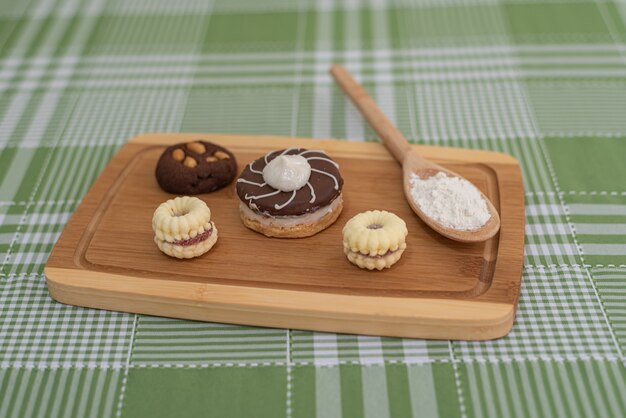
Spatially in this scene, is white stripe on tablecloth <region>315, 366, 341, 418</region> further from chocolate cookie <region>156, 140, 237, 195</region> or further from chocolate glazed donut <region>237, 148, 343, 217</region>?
chocolate cookie <region>156, 140, 237, 195</region>

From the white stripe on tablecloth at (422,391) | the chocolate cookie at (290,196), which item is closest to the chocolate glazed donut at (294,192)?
the chocolate cookie at (290,196)

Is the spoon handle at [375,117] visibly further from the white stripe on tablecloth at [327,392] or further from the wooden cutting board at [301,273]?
the white stripe on tablecloth at [327,392]

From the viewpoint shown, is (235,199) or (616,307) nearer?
(616,307)

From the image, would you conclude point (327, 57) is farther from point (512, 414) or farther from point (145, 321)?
point (512, 414)

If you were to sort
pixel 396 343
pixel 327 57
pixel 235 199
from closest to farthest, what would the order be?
pixel 396 343 < pixel 235 199 < pixel 327 57

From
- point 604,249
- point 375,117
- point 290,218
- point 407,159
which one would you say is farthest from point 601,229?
point 290,218

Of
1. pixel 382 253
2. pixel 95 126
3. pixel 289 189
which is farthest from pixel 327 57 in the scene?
pixel 382 253
